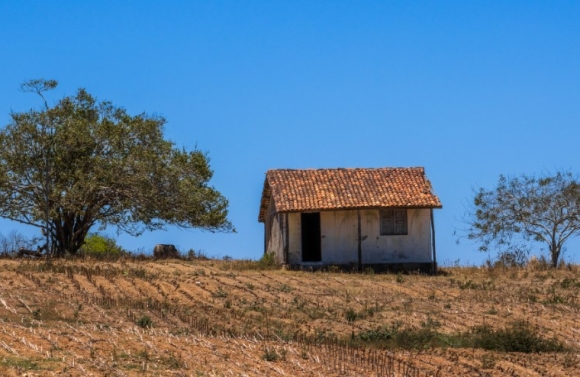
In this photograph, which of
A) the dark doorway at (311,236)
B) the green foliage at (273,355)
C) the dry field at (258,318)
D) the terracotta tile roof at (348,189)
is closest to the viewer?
the dry field at (258,318)

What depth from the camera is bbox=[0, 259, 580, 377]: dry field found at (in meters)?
15.8

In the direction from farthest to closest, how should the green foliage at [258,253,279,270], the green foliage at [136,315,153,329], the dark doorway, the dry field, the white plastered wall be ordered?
the dark doorway, the white plastered wall, the green foliage at [258,253,279,270], the green foliage at [136,315,153,329], the dry field

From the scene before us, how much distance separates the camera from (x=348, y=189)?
35781mm

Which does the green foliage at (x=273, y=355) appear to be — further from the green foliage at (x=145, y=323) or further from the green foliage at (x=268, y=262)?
the green foliage at (x=268, y=262)

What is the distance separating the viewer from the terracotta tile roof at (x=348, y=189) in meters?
34.6

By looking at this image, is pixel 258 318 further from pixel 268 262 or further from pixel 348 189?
pixel 348 189

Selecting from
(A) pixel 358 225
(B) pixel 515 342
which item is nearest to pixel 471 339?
(B) pixel 515 342

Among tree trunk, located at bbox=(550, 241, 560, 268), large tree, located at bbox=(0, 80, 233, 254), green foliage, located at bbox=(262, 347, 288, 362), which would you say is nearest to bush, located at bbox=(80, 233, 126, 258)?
large tree, located at bbox=(0, 80, 233, 254)

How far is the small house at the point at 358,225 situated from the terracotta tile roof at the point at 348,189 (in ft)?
0.11

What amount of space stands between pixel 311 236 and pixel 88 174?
8.11 metres

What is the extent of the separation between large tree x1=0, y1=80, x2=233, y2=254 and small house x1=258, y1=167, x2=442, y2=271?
3894 millimetres

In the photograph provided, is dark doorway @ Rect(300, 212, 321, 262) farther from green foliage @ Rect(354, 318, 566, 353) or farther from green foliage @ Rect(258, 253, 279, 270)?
green foliage @ Rect(354, 318, 566, 353)

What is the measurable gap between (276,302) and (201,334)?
552 centimetres

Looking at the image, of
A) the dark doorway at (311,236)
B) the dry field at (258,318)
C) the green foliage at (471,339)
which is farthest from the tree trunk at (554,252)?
the green foliage at (471,339)
